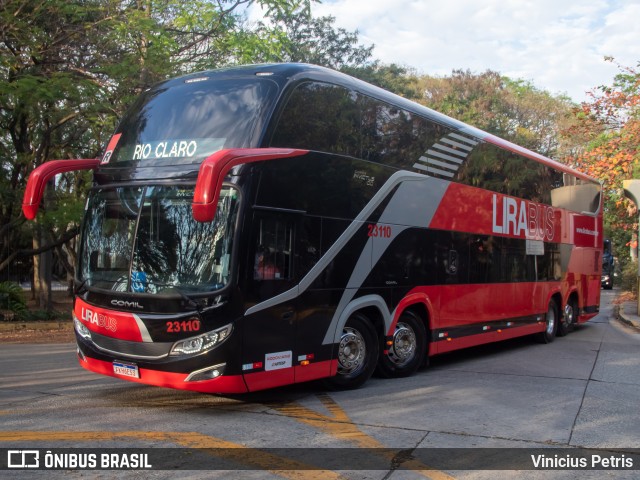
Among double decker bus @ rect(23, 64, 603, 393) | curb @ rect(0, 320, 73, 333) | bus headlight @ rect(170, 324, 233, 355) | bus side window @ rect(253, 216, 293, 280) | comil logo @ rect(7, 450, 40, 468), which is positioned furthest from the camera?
curb @ rect(0, 320, 73, 333)

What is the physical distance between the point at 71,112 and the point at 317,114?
37.5ft

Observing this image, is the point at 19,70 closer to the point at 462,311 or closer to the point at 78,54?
the point at 78,54

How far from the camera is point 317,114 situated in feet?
26.1

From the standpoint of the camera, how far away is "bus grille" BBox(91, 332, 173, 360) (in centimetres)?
679

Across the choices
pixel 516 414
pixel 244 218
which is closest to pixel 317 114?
pixel 244 218

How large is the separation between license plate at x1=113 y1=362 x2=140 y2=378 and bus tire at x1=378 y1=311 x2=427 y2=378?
12.2 feet

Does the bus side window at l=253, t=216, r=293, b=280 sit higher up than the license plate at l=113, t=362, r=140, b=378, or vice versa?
the bus side window at l=253, t=216, r=293, b=280

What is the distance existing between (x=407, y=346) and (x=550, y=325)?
636 centimetres

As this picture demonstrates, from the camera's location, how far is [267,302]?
7078 millimetres

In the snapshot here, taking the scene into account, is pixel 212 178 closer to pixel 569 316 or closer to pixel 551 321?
pixel 551 321

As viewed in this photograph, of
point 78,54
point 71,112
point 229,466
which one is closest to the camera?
point 229,466

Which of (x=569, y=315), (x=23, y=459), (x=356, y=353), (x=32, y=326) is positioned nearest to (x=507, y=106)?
(x=569, y=315)

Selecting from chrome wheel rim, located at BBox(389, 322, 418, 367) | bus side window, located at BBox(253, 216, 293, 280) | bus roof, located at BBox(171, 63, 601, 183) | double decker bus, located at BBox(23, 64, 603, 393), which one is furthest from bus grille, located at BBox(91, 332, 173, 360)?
chrome wheel rim, located at BBox(389, 322, 418, 367)

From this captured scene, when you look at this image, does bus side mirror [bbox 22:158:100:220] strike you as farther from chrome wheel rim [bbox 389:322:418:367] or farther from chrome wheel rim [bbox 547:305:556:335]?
chrome wheel rim [bbox 547:305:556:335]
